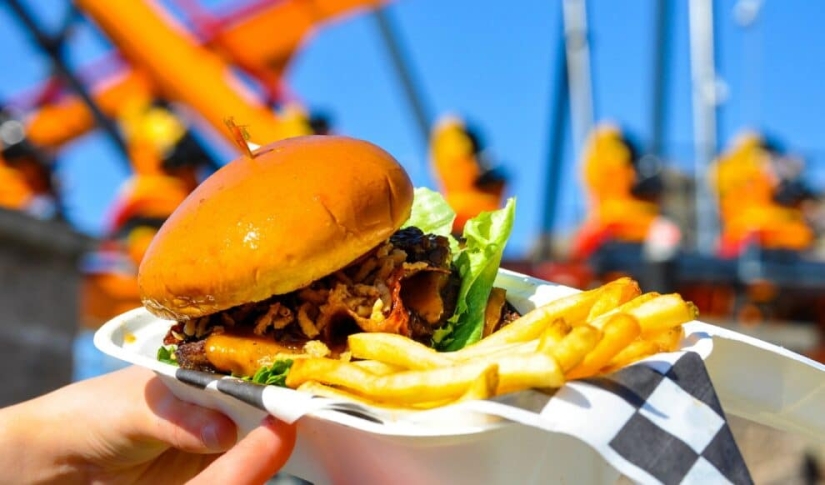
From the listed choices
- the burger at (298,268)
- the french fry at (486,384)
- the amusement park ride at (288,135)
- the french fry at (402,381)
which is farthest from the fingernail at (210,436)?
the amusement park ride at (288,135)

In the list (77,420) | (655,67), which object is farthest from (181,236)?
(655,67)

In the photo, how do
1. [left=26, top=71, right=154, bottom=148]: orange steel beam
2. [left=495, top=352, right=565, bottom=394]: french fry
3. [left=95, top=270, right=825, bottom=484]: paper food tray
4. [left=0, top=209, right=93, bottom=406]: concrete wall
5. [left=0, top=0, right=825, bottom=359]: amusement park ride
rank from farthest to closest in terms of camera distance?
1. [left=26, top=71, right=154, bottom=148]: orange steel beam
2. [left=0, top=0, right=825, bottom=359]: amusement park ride
3. [left=0, top=209, right=93, bottom=406]: concrete wall
4. [left=95, top=270, right=825, bottom=484]: paper food tray
5. [left=495, top=352, right=565, bottom=394]: french fry

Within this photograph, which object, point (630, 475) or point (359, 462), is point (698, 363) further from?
point (359, 462)

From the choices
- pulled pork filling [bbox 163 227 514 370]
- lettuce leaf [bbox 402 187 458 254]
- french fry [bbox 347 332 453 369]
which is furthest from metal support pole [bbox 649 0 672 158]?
french fry [bbox 347 332 453 369]

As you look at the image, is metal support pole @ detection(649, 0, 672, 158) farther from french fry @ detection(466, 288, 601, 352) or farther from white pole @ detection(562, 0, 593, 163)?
french fry @ detection(466, 288, 601, 352)

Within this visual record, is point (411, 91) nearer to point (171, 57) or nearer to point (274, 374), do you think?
point (171, 57)

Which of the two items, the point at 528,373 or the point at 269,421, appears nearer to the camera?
the point at 528,373

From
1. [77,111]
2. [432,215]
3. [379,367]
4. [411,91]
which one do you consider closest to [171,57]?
[77,111]
